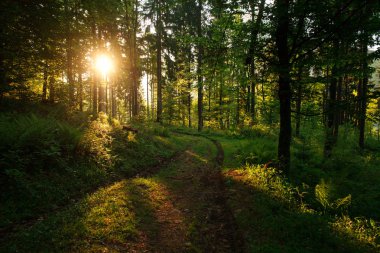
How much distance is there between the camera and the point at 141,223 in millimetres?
5988

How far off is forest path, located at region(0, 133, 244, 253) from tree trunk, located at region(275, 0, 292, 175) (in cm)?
281

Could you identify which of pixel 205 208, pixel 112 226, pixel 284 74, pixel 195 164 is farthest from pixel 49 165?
pixel 284 74

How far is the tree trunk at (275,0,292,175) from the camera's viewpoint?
7320mm

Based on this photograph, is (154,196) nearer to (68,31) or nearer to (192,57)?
(68,31)

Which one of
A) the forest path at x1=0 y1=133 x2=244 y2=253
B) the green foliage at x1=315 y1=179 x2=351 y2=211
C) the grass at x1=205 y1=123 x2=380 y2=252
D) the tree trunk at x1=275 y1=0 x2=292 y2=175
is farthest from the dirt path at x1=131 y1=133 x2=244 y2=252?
the green foliage at x1=315 y1=179 x2=351 y2=211

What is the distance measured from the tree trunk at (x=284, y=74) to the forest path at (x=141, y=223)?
2.81 meters

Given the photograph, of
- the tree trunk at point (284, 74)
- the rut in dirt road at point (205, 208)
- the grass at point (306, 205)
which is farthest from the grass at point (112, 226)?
the tree trunk at point (284, 74)

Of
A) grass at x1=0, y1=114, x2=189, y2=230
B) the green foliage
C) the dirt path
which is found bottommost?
the dirt path

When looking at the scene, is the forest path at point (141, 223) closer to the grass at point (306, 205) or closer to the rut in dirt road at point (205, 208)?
A: the rut in dirt road at point (205, 208)

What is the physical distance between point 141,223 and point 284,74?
21.3 ft

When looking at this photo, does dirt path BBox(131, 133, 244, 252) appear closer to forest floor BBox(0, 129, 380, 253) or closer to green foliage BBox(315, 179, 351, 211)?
forest floor BBox(0, 129, 380, 253)

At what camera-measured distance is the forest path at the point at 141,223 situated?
4812 mm

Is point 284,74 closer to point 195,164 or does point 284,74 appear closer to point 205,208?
point 205,208

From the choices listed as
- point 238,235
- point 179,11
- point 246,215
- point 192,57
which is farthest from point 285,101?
point 192,57
